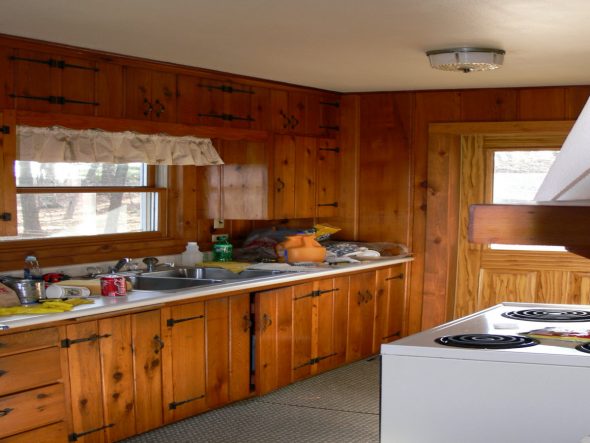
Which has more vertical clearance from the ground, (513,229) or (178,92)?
(178,92)

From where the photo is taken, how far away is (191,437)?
434 cm

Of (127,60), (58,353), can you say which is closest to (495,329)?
(58,353)

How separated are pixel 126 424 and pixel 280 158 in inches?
91.7

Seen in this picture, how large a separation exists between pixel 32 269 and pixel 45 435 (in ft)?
3.15

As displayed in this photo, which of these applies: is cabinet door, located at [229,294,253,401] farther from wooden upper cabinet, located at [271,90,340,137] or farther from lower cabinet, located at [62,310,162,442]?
wooden upper cabinet, located at [271,90,340,137]

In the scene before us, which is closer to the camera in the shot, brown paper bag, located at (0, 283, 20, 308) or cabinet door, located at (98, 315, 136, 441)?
brown paper bag, located at (0, 283, 20, 308)

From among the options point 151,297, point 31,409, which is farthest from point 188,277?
point 31,409

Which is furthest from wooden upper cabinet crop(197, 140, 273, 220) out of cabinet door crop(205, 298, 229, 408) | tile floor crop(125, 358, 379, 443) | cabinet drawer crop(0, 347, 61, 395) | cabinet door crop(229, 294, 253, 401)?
cabinet drawer crop(0, 347, 61, 395)

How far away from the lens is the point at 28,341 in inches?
144

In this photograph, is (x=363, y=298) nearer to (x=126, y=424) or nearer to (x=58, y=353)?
(x=126, y=424)

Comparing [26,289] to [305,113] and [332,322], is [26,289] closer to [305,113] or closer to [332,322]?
[332,322]

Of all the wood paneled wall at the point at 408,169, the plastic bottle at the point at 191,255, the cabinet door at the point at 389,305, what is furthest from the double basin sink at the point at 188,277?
the wood paneled wall at the point at 408,169

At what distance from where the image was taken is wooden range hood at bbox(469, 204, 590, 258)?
1312 millimetres

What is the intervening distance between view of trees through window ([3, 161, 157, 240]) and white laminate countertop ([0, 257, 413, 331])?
0.75m
